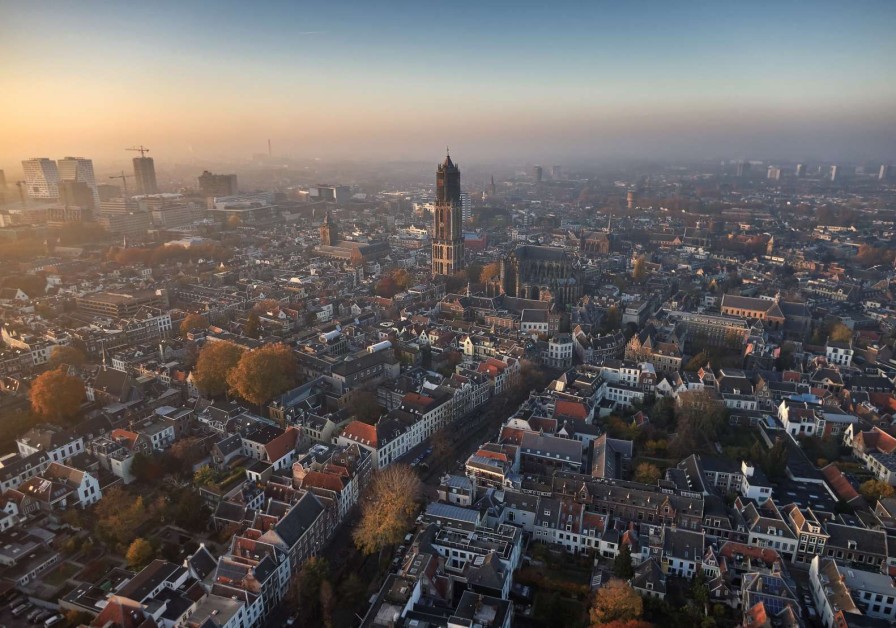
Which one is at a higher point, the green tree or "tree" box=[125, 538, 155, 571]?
Answer: the green tree

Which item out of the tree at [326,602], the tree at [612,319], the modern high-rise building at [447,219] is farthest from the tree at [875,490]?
the modern high-rise building at [447,219]

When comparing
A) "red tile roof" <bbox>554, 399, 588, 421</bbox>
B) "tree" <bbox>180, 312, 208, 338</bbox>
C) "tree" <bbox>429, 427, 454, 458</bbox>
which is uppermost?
"tree" <bbox>180, 312, 208, 338</bbox>

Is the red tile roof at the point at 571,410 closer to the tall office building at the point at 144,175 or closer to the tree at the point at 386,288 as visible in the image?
the tree at the point at 386,288

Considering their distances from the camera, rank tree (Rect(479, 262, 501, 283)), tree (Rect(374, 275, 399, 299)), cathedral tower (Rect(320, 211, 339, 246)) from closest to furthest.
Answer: tree (Rect(374, 275, 399, 299)) → tree (Rect(479, 262, 501, 283)) → cathedral tower (Rect(320, 211, 339, 246))

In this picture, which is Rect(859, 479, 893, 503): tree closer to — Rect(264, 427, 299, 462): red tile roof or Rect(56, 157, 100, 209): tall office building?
Rect(264, 427, 299, 462): red tile roof

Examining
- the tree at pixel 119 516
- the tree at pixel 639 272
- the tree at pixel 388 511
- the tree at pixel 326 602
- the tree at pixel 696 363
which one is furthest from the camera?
the tree at pixel 639 272

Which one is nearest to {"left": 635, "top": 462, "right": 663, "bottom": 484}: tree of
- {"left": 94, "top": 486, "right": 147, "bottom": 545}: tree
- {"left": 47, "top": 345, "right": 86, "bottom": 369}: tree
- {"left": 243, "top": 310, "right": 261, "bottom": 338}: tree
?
{"left": 94, "top": 486, "right": 147, "bottom": 545}: tree

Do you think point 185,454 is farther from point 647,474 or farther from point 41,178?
point 41,178

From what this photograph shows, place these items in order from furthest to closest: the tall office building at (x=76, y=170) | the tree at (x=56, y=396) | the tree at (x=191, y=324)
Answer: the tall office building at (x=76, y=170) < the tree at (x=191, y=324) < the tree at (x=56, y=396)

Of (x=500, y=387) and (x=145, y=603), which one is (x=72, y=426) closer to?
(x=145, y=603)
